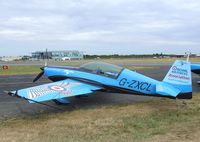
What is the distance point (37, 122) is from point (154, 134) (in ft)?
11.2

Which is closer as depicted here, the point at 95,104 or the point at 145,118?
the point at 145,118

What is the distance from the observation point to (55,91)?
1086 cm

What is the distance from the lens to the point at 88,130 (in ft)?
27.5

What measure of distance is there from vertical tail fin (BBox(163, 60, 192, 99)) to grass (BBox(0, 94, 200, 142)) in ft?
1.66

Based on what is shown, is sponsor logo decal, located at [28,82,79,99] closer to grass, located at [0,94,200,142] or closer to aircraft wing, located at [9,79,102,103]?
aircraft wing, located at [9,79,102,103]

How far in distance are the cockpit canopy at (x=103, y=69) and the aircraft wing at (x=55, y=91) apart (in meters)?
0.65

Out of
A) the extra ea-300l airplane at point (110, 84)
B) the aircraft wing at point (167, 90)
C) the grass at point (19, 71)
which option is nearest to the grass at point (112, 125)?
the aircraft wing at point (167, 90)

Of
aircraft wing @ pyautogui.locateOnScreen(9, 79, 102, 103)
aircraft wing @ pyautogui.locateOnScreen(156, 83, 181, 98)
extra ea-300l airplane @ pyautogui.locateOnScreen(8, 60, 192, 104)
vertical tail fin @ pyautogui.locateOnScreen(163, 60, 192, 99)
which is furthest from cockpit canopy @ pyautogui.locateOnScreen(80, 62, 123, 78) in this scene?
vertical tail fin @ pyautogui.locateOnScreen(163, 60, 192, 99)

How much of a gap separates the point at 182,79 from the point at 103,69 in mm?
2948

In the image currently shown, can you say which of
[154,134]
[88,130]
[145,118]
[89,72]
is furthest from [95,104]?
→ [154,134]

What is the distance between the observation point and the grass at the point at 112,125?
7.65m

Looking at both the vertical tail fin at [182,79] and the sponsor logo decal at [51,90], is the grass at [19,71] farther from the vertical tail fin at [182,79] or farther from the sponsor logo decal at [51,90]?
the vertical tail fin at [182,79]

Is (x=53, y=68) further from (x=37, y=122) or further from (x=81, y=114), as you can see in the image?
(x=37, y=122)

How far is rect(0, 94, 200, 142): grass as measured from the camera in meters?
7.65
